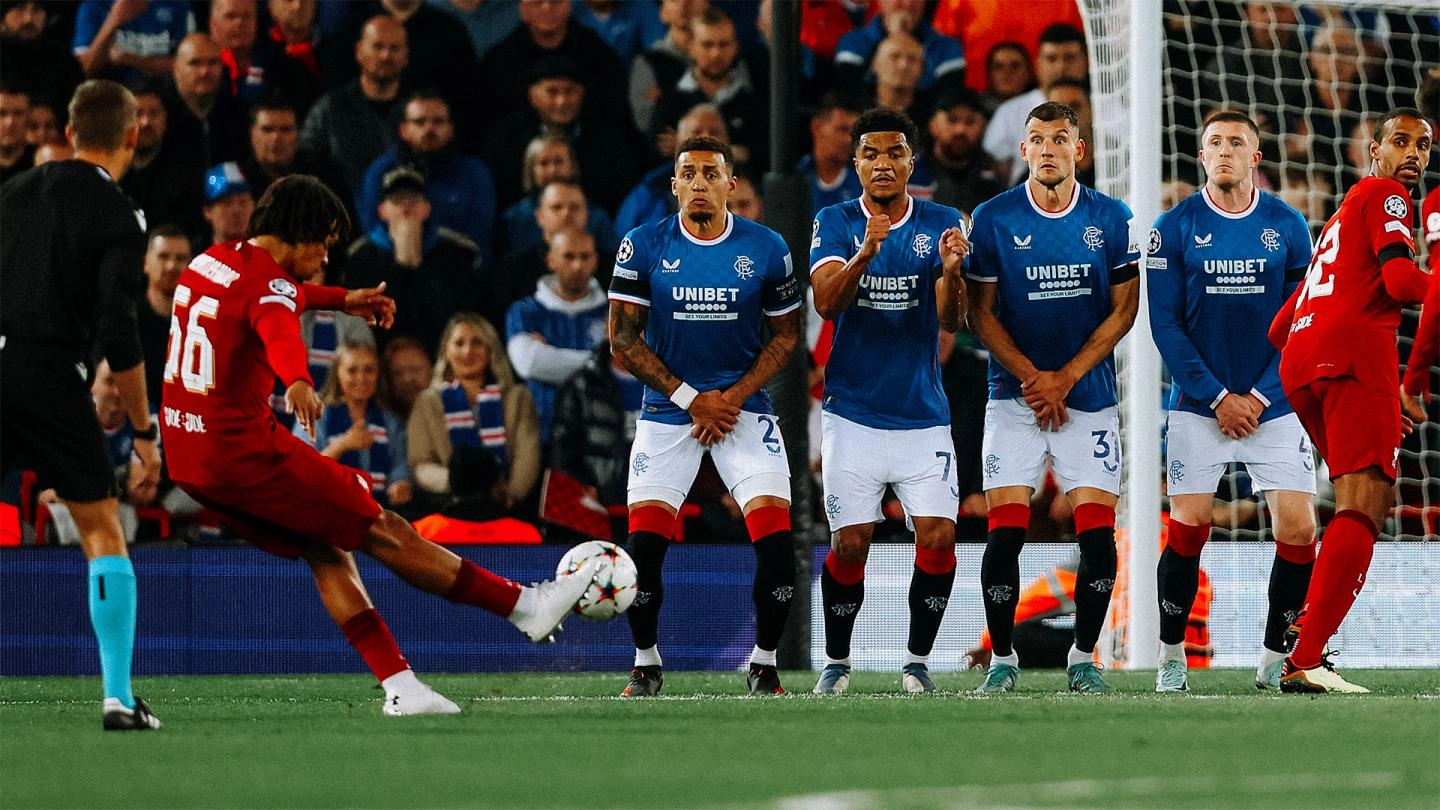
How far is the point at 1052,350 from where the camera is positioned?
297 inches

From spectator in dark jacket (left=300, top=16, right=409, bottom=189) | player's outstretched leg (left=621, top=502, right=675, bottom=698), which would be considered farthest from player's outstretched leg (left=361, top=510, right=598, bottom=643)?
spectator in dark jacket (left=300, top=16, right=409, bottom=189)

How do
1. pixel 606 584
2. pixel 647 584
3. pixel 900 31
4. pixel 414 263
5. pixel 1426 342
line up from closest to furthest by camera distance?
pixel 606 584
pixel 1426 342
pixel 647 584
pixel 414 263
pixel 900 31

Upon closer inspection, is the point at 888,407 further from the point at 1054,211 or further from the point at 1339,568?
the point at 1339,568

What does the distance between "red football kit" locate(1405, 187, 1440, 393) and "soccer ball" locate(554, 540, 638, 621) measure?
272cm

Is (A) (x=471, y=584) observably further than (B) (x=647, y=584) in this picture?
No

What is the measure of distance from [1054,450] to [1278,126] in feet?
18.8

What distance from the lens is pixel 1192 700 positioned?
6.38 m

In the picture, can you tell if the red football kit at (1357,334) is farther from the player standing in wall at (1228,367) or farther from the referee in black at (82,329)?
the referee in black at (82,329)

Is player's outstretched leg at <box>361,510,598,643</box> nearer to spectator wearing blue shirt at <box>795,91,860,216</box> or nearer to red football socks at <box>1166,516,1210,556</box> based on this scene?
red football socks at <box>1166,516,1210,556</box>

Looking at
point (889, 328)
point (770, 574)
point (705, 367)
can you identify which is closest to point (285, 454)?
point (705, 367)

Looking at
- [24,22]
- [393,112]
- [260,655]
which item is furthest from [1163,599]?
[24,22]

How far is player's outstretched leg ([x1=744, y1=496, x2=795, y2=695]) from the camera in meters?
7.39

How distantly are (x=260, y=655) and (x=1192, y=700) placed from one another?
18.0ft

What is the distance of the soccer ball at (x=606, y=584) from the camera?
589cm
